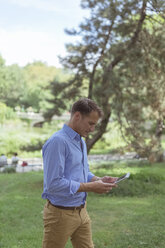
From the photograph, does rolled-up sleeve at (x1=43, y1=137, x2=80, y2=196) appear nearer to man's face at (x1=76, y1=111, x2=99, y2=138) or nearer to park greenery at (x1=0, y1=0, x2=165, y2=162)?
man's face at (x1=76, y1=111, x2=99, y2=138)

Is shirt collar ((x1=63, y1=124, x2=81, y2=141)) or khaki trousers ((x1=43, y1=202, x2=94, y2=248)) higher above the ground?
shirt collar ((x1=63, y1=124, x2=81, y2=141))

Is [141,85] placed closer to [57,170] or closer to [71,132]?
[71,132]

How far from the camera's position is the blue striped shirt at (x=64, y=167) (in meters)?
2.13

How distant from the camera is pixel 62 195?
222 cm

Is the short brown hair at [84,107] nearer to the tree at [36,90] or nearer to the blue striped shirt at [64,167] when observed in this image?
the blue striped shirt at [64,167]

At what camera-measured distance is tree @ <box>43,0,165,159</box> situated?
8258mm

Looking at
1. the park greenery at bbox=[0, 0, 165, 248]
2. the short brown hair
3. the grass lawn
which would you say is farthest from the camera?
the park greenery at bbox=[0, 0, 165, 248]

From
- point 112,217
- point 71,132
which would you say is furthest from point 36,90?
point 71,132

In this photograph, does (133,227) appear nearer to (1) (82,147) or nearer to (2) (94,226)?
(2) (94,226)

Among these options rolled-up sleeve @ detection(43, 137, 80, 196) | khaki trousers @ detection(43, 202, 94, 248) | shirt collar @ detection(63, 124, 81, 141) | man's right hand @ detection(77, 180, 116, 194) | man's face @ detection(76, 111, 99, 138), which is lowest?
khaki trousers @ detection(43, 202, 94, 248)

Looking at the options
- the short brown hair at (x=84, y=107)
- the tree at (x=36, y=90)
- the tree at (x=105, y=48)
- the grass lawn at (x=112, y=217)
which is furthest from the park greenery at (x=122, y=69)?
the tree at (x=36, y=90)

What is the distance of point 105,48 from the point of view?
9266 mm

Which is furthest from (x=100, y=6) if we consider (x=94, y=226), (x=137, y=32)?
(x=94, y=226)

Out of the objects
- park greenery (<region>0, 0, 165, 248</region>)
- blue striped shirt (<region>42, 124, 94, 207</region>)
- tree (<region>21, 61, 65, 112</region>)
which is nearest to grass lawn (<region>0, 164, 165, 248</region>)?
park greenery (<region>0, 0, 165, 248</region>)
